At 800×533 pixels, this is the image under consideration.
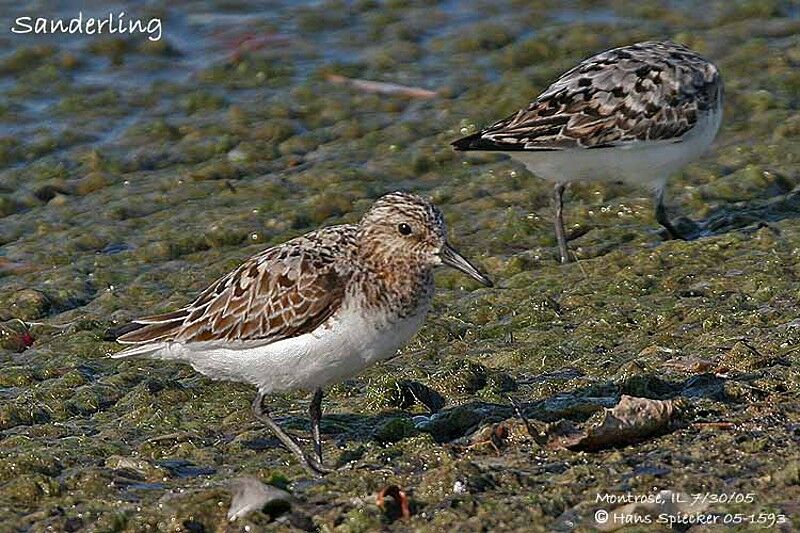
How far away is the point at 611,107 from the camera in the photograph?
25.6 ft

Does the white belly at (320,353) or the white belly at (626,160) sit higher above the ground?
the white belly at (320,353)

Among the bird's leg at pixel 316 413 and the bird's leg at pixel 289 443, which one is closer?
the bird's leg at pixel 289 443

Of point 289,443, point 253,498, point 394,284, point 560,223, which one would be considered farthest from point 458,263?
point 560,223

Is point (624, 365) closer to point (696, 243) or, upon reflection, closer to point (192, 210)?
point (696, 243)

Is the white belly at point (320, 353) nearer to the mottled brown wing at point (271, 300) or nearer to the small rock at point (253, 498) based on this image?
the mottled brown wing at point (271, 300)

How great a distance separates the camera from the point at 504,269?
7.75 m

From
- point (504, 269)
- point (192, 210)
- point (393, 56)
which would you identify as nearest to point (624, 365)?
point (504, 269)

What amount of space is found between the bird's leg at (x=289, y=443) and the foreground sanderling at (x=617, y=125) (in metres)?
2.50

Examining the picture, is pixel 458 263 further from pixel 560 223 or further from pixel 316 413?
pixel 560 223

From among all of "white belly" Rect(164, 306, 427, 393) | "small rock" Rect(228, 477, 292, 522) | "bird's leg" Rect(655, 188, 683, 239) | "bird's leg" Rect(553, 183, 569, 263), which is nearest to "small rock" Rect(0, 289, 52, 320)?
"white belly" Rect(164, 306, 427, 393)

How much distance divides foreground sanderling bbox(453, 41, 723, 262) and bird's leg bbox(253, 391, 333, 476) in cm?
250

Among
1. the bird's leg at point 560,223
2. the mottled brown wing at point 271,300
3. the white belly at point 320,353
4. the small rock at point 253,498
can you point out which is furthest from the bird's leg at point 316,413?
the bird's leg at point 560,223

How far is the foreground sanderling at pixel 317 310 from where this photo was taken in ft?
17.3

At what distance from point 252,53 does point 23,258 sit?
352cm
